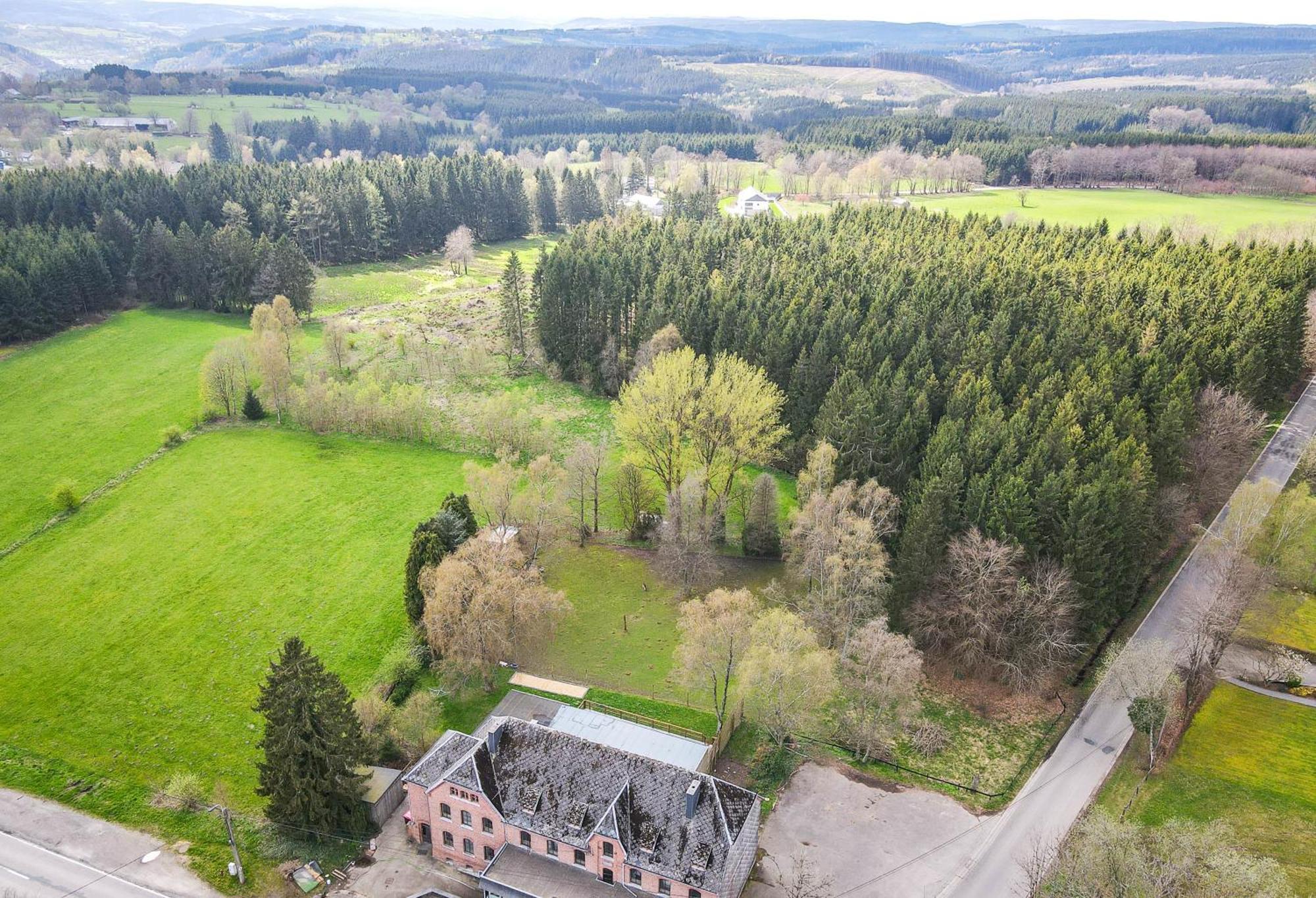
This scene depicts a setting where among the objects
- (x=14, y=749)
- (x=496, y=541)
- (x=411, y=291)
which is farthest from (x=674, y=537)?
(x=411, y=291)

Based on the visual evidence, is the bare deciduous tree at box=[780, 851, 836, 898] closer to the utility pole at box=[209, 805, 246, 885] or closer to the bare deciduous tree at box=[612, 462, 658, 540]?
the utility pole at box=[209, 805, 246, 885]

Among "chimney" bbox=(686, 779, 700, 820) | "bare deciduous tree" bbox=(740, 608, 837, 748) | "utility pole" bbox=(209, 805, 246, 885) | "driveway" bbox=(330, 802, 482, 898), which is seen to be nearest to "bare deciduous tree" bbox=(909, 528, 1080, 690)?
"bare deciduous tree" bbox=(740, 608, 837, 748)

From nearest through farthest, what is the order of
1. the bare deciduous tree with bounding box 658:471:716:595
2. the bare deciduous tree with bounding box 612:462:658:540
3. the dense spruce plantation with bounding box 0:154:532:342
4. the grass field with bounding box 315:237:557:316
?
1. the bare deciduous tree with bounding box 658:471:716:595
2. the bare deciduous tree with bounding box 612:462:658:540
3. the dense spruce plantation with bounding box 0:154:532:342
4. the grass field with bounding box 315:237:557:316

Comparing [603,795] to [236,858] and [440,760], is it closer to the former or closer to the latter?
[440,760]

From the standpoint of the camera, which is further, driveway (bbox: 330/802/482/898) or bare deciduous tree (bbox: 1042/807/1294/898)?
driveway (bbox: 330/802/482/898)

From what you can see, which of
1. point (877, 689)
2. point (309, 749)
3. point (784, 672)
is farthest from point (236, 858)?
point (877, 689)

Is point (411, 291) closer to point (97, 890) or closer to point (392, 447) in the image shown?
point (392, 447)

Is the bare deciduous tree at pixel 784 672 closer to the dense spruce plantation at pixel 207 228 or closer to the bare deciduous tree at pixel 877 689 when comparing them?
the bare deciduous tree at pixel 877 689
